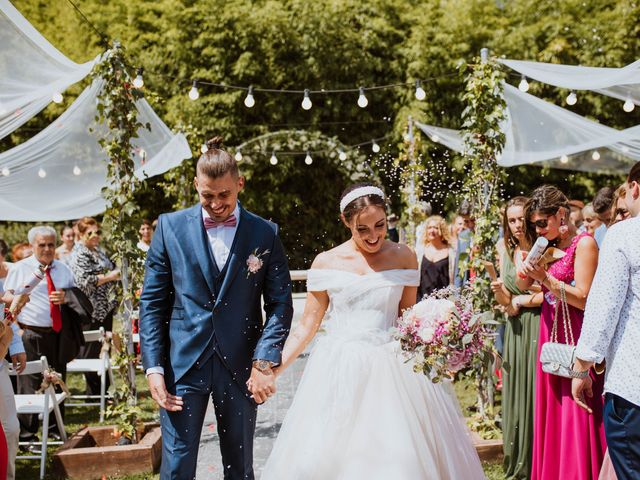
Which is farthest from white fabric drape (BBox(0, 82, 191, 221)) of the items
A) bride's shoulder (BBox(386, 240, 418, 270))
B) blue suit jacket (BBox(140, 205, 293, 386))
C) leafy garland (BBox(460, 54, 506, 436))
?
bride's shoulder (BBox(386, 240, 418, 270))

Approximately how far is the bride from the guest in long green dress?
3.73 ft

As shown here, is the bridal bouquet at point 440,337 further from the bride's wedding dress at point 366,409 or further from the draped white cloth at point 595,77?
the draped white cloth at point 595,77

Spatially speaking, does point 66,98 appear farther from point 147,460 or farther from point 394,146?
point 147,460

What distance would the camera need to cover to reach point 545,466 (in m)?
4.32

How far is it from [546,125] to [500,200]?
276cm

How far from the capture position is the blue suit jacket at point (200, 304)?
11.1 feet

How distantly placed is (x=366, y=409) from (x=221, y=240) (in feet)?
3.60

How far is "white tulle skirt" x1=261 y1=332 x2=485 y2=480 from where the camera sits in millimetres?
3584

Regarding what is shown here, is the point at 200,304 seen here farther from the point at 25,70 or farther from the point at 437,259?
the point at 437,259

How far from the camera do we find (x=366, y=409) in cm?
372

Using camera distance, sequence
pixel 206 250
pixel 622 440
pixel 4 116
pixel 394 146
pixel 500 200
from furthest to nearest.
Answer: pixel 394 146 → pixel 500 200 → pixel 4 116 → pixel 206 250 → pixel 622 440

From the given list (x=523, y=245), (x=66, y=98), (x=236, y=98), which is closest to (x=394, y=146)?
(x=236, y=98)

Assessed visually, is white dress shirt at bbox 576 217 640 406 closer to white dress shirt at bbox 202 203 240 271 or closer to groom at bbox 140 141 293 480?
groom at bbox 140 141 293 480

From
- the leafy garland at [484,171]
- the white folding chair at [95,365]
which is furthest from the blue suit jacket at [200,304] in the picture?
the white folding chair at [95,365]
